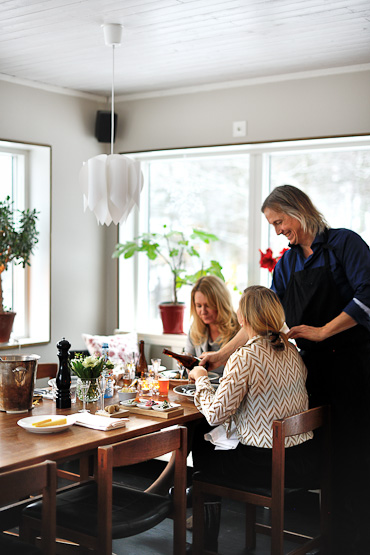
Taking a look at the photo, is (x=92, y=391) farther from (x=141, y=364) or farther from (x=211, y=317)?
(x=211, y=317)

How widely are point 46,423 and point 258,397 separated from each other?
0.83 metres

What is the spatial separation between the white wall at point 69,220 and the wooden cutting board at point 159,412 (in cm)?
213

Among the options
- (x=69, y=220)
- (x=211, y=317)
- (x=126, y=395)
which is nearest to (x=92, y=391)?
(x=126, y=395)

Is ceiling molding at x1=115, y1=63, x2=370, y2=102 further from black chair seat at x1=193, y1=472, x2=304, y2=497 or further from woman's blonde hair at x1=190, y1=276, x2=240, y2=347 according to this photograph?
black chair seat at x1=193, y1=472, x2=304, y2=497

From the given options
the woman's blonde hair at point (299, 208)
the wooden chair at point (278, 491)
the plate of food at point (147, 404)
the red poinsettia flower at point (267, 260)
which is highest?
the woman's blonde hair at point (299, 208)

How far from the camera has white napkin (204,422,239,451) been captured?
2756 millimetres

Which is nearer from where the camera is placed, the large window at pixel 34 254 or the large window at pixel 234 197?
the large window at pixel 234 197

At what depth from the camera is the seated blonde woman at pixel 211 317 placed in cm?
385

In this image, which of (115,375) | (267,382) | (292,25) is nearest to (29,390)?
(115,375)

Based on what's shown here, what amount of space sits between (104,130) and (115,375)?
239 centimetres

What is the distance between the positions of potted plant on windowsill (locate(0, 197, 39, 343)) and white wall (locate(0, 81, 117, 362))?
33 cm

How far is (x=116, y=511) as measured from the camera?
2475 mm

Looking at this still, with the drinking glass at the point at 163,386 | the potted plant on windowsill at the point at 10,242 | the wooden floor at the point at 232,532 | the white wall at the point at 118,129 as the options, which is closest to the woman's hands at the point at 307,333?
the drinking glass at the point at 163,386

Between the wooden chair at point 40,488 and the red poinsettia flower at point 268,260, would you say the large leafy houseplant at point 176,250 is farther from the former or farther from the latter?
the wooden chair at point 40,488
